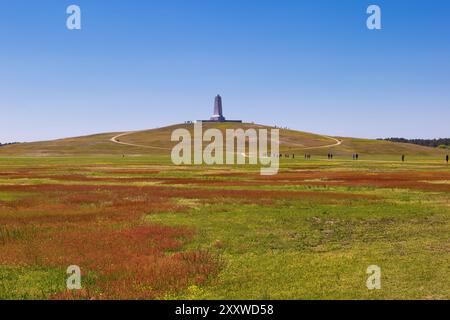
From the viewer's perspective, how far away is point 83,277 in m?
16.7

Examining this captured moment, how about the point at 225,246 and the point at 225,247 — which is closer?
the point at 225,247

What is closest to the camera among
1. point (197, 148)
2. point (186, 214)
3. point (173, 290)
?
point (173, 290)

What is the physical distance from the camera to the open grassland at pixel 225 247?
614 inches

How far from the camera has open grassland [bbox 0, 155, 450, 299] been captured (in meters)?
15.6

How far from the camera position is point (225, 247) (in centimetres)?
2189
